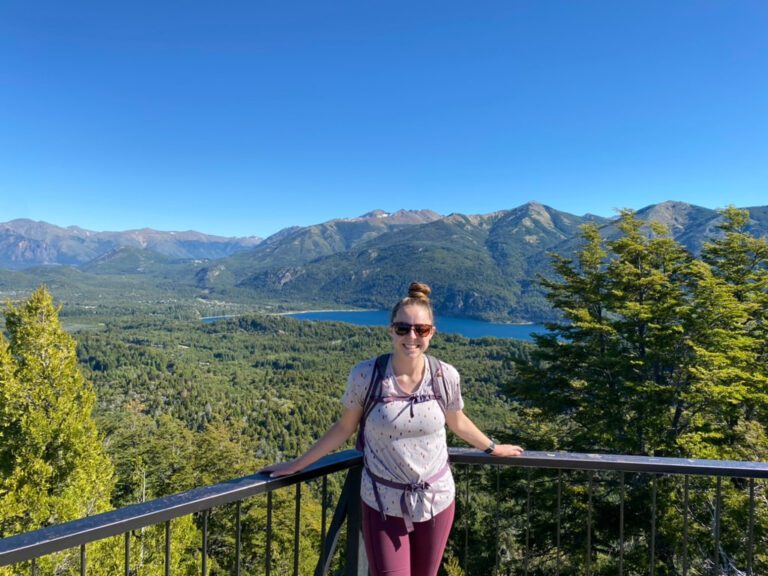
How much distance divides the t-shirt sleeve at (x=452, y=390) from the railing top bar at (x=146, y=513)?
51cm

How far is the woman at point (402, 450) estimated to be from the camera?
5.97ft

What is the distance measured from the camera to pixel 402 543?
1.83 meters

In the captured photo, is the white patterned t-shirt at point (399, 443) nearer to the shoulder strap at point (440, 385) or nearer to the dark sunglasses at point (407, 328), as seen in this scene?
the shoulder strap at point (440, 385)

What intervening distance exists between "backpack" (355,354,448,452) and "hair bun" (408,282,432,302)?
294 millimetres

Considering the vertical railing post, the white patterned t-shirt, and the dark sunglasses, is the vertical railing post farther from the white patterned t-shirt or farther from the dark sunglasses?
the dark sunglasses

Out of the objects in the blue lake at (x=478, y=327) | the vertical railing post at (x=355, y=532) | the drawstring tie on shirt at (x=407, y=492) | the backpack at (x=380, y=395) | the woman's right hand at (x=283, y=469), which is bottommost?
the blue lake at (x=478, y=327)

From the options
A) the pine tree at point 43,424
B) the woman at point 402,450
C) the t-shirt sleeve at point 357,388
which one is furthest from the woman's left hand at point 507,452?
the pine tree at point 43,424

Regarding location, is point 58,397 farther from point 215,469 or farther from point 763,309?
point 763,309

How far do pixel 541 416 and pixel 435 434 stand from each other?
11370 millimetres

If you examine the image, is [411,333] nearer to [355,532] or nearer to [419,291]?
[419,291]

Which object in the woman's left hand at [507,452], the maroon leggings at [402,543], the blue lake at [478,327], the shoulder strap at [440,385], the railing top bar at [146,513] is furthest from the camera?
the blue lake at [478,327]

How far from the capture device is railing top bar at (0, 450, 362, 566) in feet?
4.23

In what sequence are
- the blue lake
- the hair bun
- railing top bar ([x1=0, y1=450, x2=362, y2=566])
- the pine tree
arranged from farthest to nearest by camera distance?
the blue lake, the pine tree, the hair bun, railing top bar ([x1=0, y1=450, x2=362, y2=566])

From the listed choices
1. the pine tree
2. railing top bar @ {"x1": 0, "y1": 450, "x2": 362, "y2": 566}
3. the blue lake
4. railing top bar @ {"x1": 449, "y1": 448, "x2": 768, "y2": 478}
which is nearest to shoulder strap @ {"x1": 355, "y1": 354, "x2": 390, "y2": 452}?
railing top bar @ {"x1": 0, "y1": 450, "x2": 362, "y2": 566}
